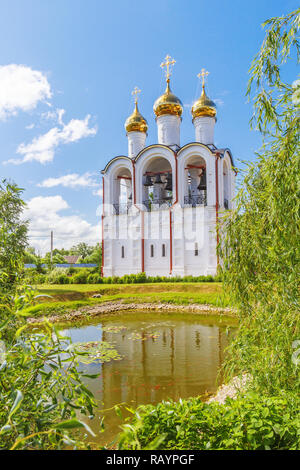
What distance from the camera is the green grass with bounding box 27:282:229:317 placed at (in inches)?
507

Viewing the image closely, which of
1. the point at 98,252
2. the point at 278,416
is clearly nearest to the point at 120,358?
the point at 278,416

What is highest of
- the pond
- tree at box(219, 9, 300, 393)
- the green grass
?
tree at box(219, 9, 300, 393)

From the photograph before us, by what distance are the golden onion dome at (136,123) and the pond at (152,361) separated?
604 inches

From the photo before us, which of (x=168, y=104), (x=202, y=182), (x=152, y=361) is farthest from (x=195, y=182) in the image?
(x=152, y=361)

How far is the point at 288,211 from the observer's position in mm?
2484

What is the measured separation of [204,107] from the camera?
813 inches

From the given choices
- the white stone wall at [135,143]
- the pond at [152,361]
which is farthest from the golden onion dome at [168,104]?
the pond at [152,361]

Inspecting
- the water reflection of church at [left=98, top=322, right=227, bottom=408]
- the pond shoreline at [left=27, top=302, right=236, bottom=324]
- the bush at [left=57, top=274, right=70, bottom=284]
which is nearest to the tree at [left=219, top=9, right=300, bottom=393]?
the water reflection of church at [left=98, top=322, right=227, bottom=408]

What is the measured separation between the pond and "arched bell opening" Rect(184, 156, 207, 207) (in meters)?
9.80

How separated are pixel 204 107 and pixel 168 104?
251 centimetres

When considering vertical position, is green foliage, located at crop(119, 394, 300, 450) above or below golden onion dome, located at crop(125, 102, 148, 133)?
below

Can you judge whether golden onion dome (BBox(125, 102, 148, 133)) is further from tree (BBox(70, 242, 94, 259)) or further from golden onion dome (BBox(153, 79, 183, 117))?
tree (BBox(70, 242, 94, 259))

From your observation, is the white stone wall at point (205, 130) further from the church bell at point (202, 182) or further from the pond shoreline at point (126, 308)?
the pond shoreline at point (126, 308)

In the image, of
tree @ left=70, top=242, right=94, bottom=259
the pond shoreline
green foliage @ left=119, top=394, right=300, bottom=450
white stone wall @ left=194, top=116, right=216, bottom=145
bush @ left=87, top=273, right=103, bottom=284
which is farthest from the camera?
tree @ left=70, top=242, right=94, bottom=259
